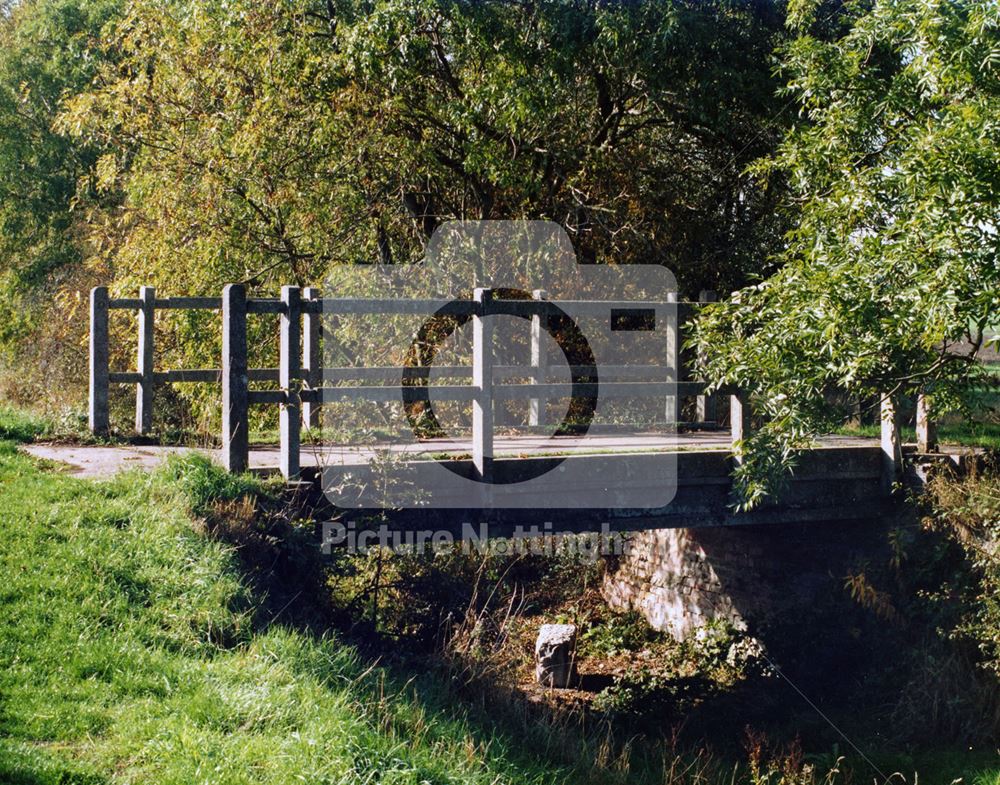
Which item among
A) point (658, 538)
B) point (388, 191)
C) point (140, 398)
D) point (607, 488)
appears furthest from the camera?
point (388, 191)

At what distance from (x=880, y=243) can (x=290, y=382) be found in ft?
17.0

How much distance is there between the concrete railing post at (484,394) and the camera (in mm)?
9438

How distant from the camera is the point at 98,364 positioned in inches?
439

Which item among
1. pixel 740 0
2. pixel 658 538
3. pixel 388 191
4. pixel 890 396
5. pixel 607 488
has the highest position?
pixel 740 0

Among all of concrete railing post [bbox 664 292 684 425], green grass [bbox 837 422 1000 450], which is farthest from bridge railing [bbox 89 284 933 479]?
green grass [bbox 837 422 1000 450]

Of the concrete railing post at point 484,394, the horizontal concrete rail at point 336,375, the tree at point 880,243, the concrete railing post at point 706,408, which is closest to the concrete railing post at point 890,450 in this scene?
the horizontal concrete rail at point 336,375

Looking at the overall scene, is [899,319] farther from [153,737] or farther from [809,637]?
[153,737]

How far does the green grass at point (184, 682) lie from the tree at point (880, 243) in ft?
11.6

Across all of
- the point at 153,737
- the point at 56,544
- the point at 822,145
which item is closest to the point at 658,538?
the point at 822,145

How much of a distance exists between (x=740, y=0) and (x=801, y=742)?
10.0 metres

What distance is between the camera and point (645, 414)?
49.2ft

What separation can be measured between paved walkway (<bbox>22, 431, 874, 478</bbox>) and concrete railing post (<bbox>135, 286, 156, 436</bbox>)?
639 mm

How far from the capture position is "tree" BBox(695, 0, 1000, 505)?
822 cm

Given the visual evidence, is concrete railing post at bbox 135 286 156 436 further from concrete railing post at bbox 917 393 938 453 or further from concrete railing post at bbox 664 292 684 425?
concrete railing post at bbox 917 393 938 453
